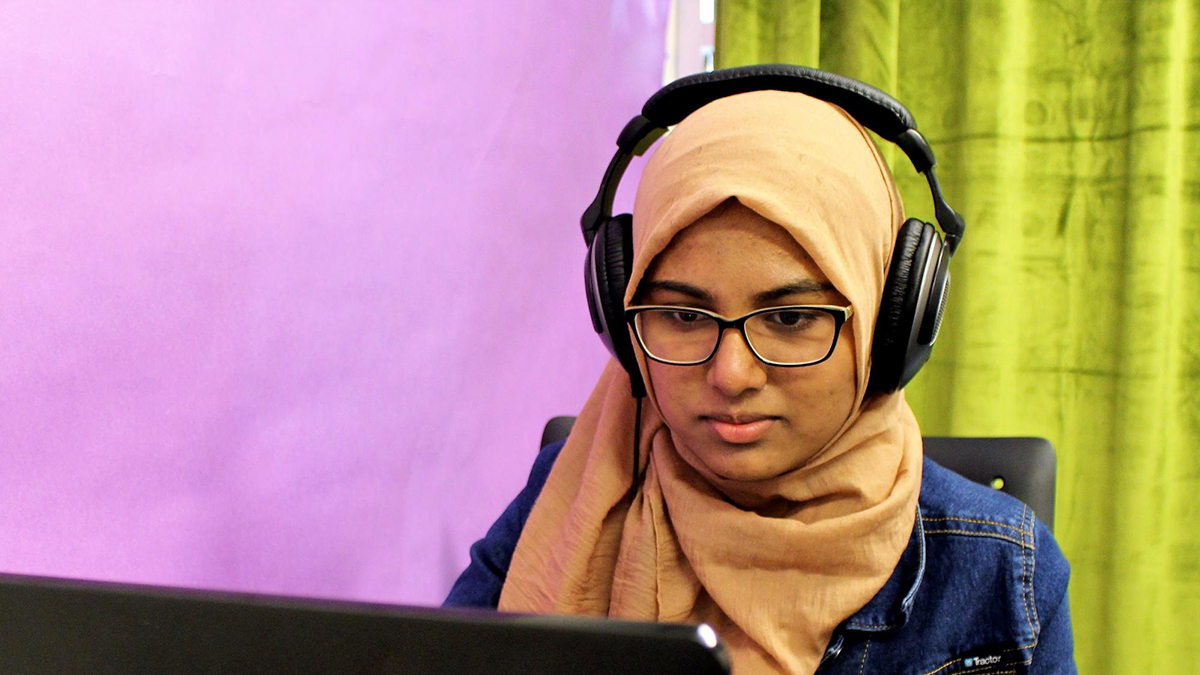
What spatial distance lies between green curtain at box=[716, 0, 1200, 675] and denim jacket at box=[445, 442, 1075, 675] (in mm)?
935

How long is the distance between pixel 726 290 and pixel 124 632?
22.0 inches

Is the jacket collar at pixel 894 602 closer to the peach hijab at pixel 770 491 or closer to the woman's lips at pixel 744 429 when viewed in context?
the peach hijab at pixel 770 491

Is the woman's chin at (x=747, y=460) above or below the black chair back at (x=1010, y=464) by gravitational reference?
above

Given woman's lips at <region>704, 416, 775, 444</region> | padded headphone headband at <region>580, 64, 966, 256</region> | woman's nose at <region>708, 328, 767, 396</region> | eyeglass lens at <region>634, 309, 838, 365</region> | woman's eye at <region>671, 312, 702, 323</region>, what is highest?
padded headphone headband at <region>580, 64, 966, 256</region>

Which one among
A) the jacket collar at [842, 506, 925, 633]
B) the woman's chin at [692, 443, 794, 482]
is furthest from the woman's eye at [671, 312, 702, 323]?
the jacket collar at [842, 506, 925, 633]

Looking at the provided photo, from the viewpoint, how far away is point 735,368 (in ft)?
2.61

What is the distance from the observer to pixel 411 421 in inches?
48.2

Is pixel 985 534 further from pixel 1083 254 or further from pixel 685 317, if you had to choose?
pixel 1083 254

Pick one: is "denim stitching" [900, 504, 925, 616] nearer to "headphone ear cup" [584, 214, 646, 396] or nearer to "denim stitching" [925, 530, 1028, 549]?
"denim stitching" [925, 530, 1028, 549]

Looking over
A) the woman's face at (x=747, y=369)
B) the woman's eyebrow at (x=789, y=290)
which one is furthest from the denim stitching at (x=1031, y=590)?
the woman's eyebrow at (x=789, y=290)

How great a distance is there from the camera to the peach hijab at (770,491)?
2.69 feet

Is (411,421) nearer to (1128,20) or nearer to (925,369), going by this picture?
(925,369)

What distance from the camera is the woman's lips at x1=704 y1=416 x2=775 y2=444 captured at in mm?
825

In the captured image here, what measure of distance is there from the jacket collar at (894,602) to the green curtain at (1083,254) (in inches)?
38.5
